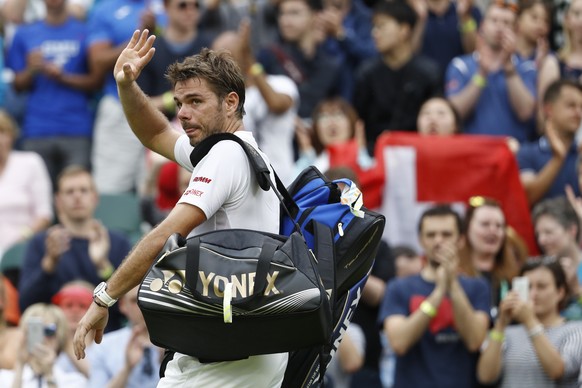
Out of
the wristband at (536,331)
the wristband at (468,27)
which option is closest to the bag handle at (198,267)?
the wristband at (536,331)

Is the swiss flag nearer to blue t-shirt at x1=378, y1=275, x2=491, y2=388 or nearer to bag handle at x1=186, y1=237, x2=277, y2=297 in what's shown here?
blue t-shirt at x1=378, y1=275, x2=491, y2=388

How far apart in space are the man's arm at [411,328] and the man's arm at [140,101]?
278cm

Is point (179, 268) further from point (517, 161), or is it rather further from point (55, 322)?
point (517, 161)

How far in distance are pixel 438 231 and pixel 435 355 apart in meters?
1.00

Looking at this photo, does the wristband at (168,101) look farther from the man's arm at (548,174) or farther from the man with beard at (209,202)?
the man with beard at (209,202)

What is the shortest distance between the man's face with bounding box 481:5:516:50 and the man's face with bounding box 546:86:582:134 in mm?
1001

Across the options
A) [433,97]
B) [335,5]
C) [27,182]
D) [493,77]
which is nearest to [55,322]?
[27,182]

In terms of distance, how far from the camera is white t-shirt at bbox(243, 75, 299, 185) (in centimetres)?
1202

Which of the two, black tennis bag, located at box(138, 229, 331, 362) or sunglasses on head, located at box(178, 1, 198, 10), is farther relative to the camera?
sunglasses on head, located at box(178, 1, 198, 10)

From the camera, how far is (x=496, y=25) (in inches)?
481

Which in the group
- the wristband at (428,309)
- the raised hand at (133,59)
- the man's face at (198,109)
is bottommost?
the wristband at (428,309)

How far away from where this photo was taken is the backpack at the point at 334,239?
6246 mm

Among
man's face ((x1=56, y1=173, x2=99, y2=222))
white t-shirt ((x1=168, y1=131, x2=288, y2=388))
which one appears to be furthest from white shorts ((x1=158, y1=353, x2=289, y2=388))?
man's face ((x1=56, y1=173, x2=99, y2=222))

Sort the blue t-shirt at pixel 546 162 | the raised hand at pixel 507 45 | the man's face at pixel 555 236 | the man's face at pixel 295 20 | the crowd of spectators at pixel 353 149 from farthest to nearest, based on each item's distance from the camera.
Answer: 1. the man's face at pixel 295 20
2. the raised hand at pixel 507 45
3. the blue t-shirt at pixel 546 162
4. the man's face at pixel 555 236
5. the crowd of spectators at pixel 353 149
